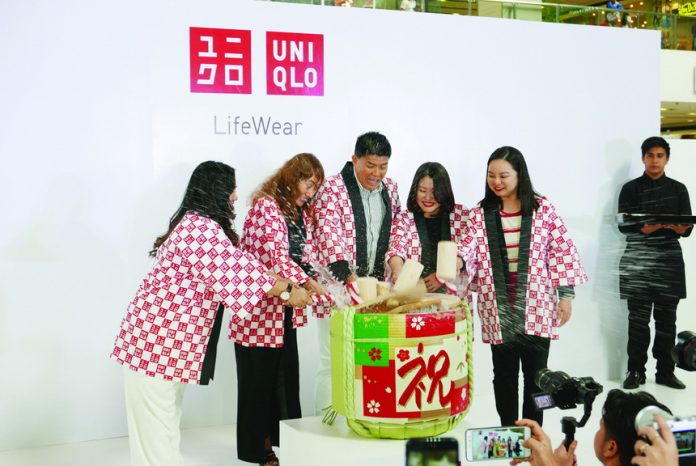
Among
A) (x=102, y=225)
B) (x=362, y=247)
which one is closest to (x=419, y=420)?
(x=362, y=247)

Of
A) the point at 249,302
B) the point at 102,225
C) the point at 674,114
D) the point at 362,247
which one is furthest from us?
the point at 674,114

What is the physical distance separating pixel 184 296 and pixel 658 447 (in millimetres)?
1967

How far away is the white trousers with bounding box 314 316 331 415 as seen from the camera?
409 cm

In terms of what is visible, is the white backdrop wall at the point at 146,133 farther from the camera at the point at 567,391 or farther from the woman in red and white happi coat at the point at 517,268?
the camera at the point at 567,391

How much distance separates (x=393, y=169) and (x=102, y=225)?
1578mm

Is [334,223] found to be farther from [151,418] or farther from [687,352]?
[687,352]

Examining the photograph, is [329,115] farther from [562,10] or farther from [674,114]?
[674,114]

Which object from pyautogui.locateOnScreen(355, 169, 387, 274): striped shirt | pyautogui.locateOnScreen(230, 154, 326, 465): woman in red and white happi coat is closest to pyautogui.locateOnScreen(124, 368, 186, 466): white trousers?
pyautogui.locateOnScreen(230, 154, 326, 465): woman in red and white happi coat

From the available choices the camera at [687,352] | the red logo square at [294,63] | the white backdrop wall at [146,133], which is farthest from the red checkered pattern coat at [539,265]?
the camera at [687,352]

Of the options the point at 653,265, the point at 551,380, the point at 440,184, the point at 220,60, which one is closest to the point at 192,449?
the point at 440,184

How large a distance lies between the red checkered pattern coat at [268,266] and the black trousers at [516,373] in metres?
0.91

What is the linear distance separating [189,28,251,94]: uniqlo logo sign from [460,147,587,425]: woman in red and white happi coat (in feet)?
4.80

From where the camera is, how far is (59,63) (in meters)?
4.24

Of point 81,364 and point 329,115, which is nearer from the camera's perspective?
point 81,364
